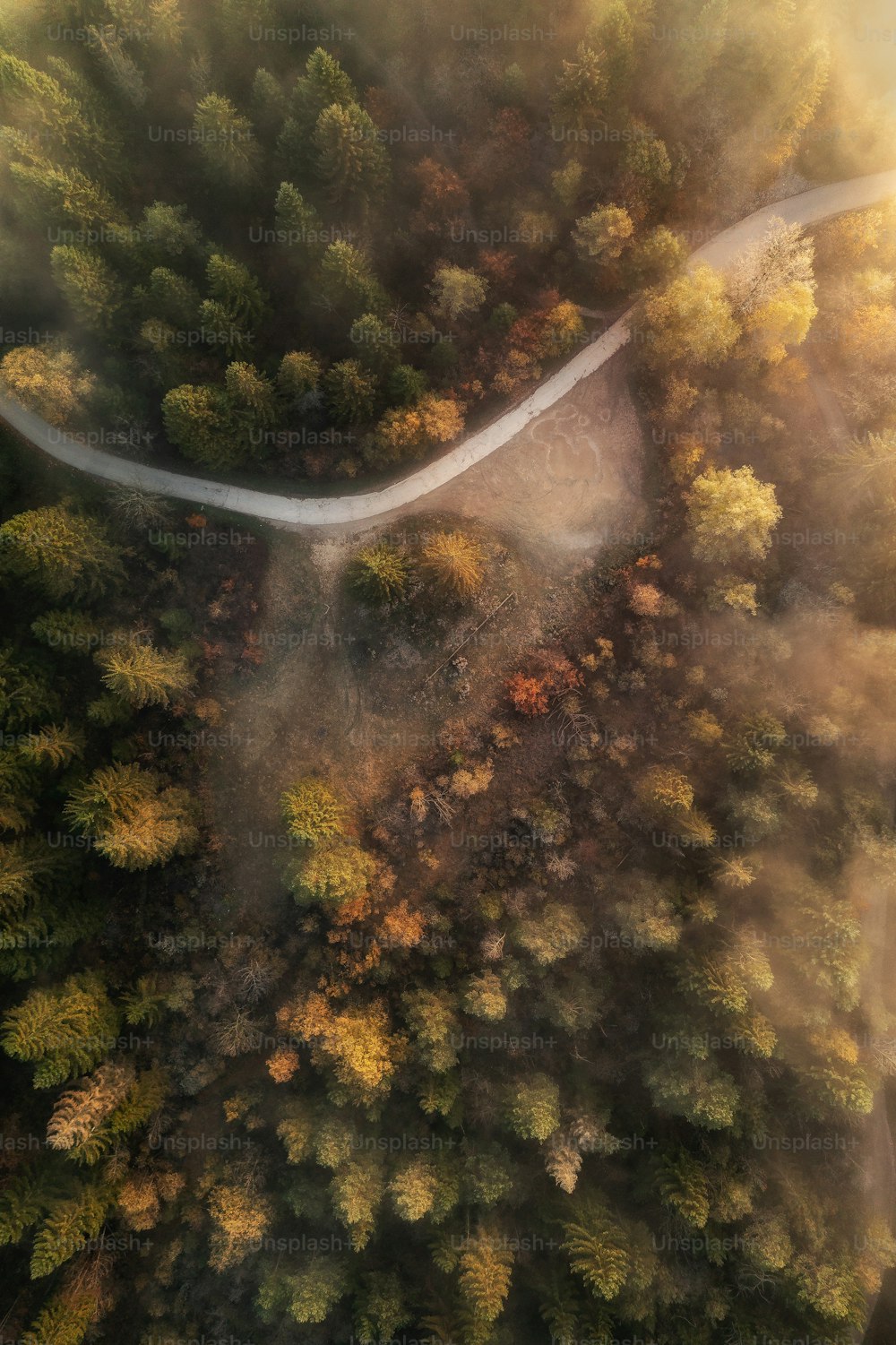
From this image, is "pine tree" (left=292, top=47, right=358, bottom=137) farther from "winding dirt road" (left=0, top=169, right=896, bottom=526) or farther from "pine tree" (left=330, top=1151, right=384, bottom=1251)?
"pine tree" (left=330, top=1151, right=384, bottom=1251)

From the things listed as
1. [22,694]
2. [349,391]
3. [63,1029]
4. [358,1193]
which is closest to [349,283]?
[349,391]

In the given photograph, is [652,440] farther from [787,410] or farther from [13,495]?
[13,495]

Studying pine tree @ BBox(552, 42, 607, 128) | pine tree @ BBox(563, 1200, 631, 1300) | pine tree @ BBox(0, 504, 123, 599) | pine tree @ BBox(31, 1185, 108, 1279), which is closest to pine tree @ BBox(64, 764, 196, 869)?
pine tree @ BBox(0, 504, 123, 599)

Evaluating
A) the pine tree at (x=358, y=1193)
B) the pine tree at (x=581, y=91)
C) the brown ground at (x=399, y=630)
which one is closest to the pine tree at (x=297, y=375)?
the brown ground at (x=399, y=630)

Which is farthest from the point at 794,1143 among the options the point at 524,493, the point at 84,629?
the point at 84,629

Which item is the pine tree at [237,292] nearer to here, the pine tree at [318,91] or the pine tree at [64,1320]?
the pine tree at [318,91]

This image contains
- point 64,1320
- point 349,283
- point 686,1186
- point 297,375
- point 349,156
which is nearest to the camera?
point 64,1320

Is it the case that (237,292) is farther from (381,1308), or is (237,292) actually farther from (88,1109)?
(381,1308)

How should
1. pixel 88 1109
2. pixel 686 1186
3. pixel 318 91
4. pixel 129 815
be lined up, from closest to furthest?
pixel 88 1109, pixel 318 91, pixel 129 815, pixel 686 1186
